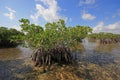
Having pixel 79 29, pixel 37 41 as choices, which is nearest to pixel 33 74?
pixel 37 41

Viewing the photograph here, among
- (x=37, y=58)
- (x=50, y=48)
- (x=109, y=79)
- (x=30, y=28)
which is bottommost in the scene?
(x=109, y=79)

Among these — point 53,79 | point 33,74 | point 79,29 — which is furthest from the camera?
point 79,29

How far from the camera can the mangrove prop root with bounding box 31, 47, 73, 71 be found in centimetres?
1277

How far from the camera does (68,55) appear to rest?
545 inches

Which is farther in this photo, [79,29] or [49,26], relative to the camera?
[79,29]

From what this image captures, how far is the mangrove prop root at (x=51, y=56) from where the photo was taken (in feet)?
41.9

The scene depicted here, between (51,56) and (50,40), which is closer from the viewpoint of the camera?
(50,40)

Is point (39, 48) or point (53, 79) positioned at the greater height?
point (39, 48)

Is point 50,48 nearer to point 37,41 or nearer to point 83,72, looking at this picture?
point 37,41

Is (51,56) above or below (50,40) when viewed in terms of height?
below

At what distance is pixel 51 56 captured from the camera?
13.3m

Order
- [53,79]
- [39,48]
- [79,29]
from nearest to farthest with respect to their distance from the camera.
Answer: [53,79], [39,48], [79,29]

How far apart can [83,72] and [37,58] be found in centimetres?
417

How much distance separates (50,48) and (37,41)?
5.26ft
